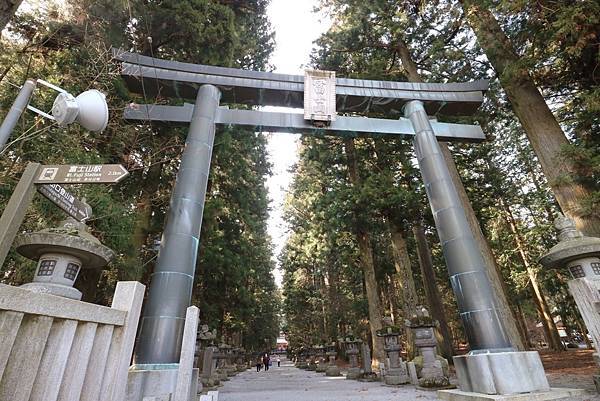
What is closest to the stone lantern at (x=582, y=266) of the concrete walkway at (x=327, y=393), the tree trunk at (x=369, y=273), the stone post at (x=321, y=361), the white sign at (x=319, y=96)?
the concrete walkway at (x=327, y=393)

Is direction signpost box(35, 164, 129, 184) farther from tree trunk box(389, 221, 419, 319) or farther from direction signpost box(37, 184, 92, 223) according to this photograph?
tree trunk box(389, 221, 419, 319)

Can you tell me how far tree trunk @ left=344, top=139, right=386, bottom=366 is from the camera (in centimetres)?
1223

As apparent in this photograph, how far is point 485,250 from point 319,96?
554cm

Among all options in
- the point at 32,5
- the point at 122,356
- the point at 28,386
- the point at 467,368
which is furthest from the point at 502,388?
the point at 32,5

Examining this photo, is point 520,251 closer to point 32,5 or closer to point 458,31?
point 458,31

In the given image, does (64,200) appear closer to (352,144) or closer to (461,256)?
(461,256)

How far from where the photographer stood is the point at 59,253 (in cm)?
330

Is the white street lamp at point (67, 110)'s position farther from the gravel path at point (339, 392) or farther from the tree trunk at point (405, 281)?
the tree trunk at point (405, 281)

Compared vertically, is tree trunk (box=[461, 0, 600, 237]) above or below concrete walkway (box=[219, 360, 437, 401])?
above

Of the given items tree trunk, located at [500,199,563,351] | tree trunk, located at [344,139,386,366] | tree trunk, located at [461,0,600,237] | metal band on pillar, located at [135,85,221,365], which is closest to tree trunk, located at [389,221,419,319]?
tree trunk, located at [344,139,386,366]

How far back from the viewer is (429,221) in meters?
12.8

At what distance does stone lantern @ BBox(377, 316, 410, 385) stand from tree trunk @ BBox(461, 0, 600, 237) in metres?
6.44

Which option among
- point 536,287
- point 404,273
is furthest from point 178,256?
point 536,287

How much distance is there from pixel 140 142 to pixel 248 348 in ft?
107
